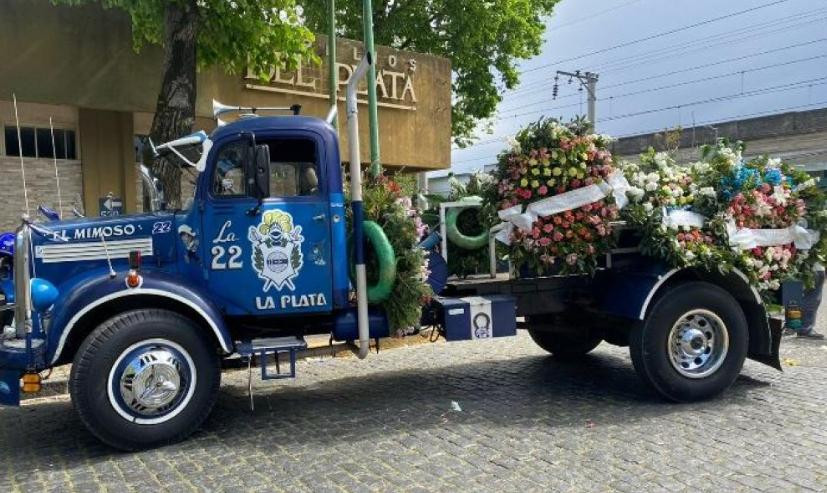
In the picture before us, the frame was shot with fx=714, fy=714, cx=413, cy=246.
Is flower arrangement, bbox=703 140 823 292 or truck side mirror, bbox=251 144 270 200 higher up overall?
truck side mirror, bbox=251 144 270 200

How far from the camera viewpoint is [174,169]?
5.95 metres

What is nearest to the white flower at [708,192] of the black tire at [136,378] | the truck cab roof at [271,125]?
the truck cab roof at [271,125]

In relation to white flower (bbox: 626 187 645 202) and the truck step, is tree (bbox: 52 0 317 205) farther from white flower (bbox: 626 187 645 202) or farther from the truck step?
white flower (bbox: 626 187 645 202)

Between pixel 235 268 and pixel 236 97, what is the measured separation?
24.8 feet

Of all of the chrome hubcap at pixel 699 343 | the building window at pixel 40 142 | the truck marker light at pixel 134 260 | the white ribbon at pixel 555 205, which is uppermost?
the building window at pixel 40 142

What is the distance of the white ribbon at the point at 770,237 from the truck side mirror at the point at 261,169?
12.8ft

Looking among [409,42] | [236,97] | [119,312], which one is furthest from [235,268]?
[409,42]

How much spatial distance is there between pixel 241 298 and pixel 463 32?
1449cm

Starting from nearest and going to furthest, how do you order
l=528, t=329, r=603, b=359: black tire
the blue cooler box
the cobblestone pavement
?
the cobblestone pavement → the blue cooler box → l=528, t=329, r=603, b=359: black tire

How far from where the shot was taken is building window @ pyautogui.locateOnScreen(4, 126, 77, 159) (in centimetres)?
1049

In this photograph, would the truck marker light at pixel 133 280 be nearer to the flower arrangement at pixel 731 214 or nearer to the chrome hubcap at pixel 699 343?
the flower arrangement at pixel 731 214

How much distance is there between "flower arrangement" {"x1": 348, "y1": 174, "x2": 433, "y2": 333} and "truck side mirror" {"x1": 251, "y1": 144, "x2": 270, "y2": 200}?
81cm

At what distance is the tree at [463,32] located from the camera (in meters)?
18.1

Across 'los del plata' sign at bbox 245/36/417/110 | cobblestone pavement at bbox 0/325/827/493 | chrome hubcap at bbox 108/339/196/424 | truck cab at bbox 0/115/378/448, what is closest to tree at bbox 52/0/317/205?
'los del plata' sign at bbox 245/36/417/110
